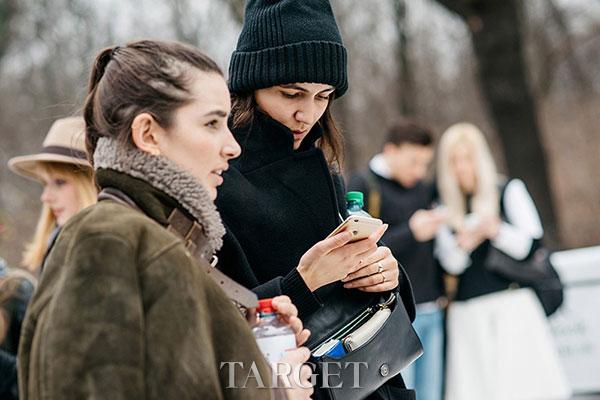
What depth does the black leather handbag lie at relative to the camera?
2459 millimetres

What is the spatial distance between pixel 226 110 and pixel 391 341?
911 mm

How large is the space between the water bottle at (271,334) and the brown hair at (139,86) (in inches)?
19.4

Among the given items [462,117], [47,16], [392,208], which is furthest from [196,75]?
[462,117]

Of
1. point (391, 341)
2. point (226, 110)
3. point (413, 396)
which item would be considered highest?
point (226, 110)

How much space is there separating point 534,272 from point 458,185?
745 mm

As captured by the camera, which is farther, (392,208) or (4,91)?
(4,91)

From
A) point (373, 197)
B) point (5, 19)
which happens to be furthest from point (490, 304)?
point (5, 19)

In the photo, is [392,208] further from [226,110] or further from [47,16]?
[47,16]

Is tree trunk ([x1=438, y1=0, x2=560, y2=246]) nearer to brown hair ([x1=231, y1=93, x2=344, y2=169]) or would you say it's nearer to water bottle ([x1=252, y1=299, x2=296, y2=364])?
brown hair ([x1=231, y1=93, x2=344, y2=169])

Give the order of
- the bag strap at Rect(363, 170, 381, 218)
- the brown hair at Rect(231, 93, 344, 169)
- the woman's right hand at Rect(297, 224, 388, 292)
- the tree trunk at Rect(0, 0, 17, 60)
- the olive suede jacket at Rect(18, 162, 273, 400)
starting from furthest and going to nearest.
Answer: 1. the tree trunk at Rect(0, 0, 17, 60)
2. the bag strap at Rect(363, 170, 381, 218)
3. the brown hair at Rect(231, 93, 344, 169)
4. the woman's right hand at Rect(297, 224, 388, 292)
5. the olive suede jacket at Rect(18, 162, 273, 400)

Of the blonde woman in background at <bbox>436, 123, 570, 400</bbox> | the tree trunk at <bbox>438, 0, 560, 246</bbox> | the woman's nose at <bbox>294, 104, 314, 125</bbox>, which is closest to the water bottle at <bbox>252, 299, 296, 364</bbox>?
the woman's nose at <bbox>294, 104, 314, 125</bbox>

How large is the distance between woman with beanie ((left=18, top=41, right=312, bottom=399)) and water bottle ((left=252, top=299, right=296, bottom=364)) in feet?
0.07

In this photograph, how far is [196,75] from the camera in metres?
2.07

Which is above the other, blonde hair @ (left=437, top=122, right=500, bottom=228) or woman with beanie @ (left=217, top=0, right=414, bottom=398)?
woman with beanie @ (left=217, top=0, right=414, bottom=398)
